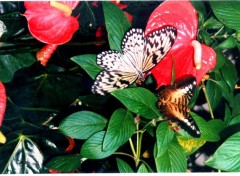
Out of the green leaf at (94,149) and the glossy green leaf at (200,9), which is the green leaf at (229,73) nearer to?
the glossy green leaf at (200,9)

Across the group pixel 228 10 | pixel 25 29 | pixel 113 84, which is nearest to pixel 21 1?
pixel 25 29

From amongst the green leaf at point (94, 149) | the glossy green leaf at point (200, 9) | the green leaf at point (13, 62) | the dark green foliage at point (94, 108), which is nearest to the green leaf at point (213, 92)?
the dark green foliage at point (94, 108)

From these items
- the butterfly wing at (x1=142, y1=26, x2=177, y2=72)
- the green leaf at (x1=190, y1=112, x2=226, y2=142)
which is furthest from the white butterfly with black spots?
the green leaf at (x1=190, y1=112, x2=226, y2=142)

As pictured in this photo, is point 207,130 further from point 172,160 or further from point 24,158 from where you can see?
point 24,158

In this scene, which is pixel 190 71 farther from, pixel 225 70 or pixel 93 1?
pixel 93 1

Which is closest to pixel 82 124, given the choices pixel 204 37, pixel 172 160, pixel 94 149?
pixel 94 149

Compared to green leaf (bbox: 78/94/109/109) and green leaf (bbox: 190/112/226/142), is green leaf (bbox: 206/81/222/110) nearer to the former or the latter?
green leaf (bbox: 190/112/226/142)
